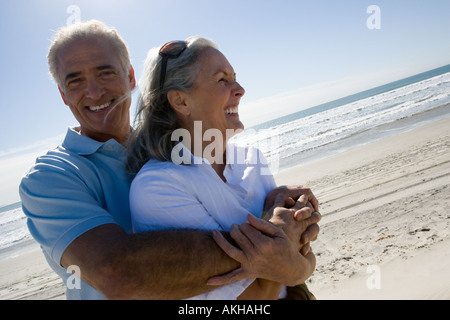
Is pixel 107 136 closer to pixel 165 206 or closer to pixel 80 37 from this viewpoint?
pixel 80 37

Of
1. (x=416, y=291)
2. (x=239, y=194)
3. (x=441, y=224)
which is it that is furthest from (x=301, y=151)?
(x=239, y=194)

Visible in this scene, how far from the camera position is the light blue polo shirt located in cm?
168

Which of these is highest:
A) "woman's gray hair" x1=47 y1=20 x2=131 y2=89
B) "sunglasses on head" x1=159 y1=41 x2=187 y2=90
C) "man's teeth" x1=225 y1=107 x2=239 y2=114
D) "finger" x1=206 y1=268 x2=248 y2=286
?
"woman's gray hair" x1=47 y1=20 x2=131 y2=89

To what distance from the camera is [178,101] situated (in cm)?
228

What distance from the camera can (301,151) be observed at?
18266mm

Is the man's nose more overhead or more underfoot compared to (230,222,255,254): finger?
more overhead

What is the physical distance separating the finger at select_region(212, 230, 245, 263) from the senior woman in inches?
7.3

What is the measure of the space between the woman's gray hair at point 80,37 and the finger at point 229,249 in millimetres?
1687

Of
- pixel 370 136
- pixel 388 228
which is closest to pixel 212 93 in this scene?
pixel 388 228

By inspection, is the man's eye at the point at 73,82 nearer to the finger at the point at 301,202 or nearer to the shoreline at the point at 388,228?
the finger at the point at 301,202

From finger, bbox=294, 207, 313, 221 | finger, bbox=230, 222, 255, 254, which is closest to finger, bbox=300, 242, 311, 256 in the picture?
finger, bbox=294, 207, 313, 221

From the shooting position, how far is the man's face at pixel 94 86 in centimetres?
244

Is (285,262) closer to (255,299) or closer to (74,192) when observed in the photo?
(255,299)

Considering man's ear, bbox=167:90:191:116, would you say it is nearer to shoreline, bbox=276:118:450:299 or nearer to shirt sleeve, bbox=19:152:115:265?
shirt sleeve, bbox=19:152:115:265
